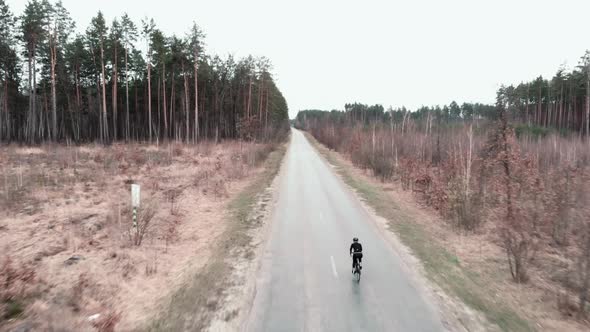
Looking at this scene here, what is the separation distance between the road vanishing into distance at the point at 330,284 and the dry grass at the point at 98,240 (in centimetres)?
202

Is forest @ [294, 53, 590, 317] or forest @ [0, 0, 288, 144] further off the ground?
forest @ [0, 0, 288, 144]

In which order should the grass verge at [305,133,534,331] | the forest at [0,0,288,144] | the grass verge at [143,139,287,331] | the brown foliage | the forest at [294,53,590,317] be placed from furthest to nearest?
1. the forest at [0,0,288,144]
2. the forest at [294,53,590,317]
3. the grass verge at [305,133,534,331]
4. the grass verge at [143,139,287,331]
5. the brown foliage

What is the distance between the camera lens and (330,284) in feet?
21.8

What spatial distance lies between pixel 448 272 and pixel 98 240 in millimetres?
9238

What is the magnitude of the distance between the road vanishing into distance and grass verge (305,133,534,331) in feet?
2.47

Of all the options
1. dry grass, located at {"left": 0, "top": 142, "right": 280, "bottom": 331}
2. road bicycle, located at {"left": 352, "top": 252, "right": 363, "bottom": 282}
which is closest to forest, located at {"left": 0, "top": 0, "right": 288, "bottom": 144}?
dry grass, located at {"left": 0, "top": 142, "right": 280, "bottom": 331}

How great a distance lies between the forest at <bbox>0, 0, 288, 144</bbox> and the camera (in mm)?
33688

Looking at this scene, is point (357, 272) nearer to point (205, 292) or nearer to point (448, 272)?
point (448, 272)

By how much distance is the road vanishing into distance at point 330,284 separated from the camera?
5.27 m

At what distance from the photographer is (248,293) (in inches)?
244

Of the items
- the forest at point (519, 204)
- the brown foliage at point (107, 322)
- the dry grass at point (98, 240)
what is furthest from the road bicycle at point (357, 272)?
the brown foliage at point (107, 322)

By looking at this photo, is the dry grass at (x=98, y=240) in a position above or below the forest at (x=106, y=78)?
below

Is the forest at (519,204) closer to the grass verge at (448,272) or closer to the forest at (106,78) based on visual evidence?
the grass verge at (448,272)

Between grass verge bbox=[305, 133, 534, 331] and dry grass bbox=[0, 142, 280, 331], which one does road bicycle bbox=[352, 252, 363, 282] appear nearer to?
grass verge bbox=[305, 133, 534, 331]
